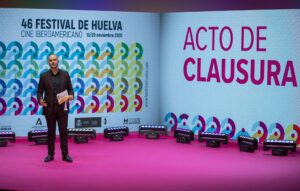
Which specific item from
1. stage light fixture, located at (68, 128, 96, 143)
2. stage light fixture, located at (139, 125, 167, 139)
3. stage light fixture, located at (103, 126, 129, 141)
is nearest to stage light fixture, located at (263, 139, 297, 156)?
stage light fixture, located at (139, 125, 167, 139)

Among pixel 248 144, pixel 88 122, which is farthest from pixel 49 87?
pixel 248 144

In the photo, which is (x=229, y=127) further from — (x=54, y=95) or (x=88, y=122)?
(x=54, y=95)

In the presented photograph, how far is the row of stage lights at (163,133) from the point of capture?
897 cm

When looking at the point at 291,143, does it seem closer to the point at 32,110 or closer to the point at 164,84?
the point at 164,84

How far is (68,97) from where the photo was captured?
26.5 ft

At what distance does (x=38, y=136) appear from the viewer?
962cm

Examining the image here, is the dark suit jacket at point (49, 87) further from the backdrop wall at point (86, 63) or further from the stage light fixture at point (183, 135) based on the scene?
the stage light fixture at point (183, 135)

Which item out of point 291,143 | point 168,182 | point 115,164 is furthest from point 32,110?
point 291,143

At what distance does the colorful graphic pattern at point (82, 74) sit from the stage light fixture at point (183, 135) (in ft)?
3.13

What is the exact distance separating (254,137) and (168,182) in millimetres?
2488

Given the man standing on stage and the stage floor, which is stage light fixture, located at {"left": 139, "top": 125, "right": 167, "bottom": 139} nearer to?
the stage floor

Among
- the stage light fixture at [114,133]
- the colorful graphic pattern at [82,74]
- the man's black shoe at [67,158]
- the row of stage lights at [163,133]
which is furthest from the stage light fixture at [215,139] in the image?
the man's black shoe at [67,158]

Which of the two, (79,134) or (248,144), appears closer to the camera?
(248,144)

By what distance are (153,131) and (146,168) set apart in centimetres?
218
